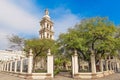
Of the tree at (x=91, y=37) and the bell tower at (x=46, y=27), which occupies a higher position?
the bell tower at (x=46, y=27)

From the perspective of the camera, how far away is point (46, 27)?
4347 cm

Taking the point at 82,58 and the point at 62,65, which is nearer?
the point at 82,58

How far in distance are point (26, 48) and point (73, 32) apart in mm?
9873

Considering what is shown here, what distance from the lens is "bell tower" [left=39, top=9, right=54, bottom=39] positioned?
140ft

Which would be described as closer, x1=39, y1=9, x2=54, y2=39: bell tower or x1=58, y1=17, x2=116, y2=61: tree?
x1=58, y1=17, x2=116, y2=61: tree

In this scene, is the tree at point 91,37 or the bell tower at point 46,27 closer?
the tree at point 91,37

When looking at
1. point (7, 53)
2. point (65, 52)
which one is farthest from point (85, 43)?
point (7, 53)

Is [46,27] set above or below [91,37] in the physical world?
above

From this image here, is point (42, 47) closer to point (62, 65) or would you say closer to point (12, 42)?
point (12, 42)

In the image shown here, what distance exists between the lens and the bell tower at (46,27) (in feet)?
140

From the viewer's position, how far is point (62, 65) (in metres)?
46.4

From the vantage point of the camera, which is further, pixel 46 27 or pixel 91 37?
pixel 46 27

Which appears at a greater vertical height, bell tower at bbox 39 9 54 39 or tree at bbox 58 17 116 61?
bell tower at bbox 39 9 54 39

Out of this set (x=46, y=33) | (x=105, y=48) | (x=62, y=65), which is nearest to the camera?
(x=105, y=48)
